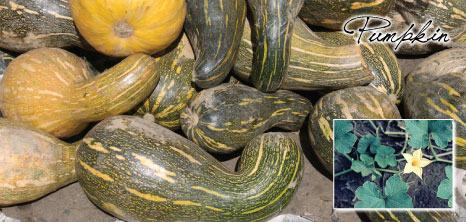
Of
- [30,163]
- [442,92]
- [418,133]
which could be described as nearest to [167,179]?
[30,163]

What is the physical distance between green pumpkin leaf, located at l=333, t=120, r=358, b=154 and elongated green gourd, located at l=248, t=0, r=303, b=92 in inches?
17.1

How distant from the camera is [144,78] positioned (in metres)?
2.10

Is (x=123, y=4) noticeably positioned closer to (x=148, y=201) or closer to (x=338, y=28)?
(x=148, y=201)

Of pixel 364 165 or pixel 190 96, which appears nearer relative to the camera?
pixel 364 165

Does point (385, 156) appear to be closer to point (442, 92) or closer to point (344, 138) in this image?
point (344, 138)

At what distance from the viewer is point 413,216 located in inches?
80.1

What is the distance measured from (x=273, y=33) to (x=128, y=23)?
27.2 inches

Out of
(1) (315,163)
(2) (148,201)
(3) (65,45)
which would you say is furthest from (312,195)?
(3) (65,45)

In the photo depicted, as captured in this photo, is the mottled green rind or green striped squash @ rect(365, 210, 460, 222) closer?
green striped squash @ rect(365, 210, 460, 222)

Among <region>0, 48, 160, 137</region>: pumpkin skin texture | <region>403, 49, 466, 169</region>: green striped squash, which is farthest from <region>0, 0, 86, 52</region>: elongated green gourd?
<region>403, 49, 466, 169</region>: green striped squash

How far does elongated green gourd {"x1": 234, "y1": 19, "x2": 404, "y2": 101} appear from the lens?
87.1 inches

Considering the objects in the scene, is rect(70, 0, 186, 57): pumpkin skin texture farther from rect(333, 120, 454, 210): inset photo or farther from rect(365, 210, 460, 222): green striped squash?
rect(365, 210, 460, 222): green striped squash

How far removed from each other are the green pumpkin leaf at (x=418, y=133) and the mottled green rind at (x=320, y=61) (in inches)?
17.2

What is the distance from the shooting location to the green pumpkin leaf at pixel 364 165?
1841 millimetres
